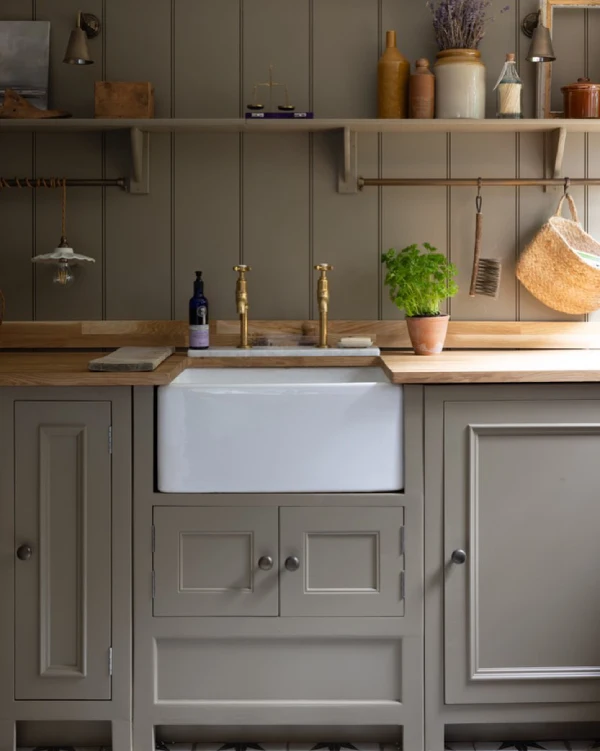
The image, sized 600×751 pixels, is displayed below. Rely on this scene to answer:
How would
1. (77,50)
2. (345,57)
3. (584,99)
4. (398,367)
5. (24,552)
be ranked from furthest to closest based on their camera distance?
(345,57), (584,99), (77,50), (398,367), (24,552)

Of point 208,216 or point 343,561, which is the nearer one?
point 343,561

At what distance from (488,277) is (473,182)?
0.28 meters

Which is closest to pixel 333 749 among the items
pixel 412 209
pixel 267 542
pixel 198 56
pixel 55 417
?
pixel 267 542

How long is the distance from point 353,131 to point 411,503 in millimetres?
1145

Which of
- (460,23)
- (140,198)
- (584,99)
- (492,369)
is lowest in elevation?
(492,369)

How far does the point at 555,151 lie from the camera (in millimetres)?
2662

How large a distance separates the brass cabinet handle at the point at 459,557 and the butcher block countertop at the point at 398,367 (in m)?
0.39

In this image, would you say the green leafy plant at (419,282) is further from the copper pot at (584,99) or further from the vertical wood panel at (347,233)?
the copper pot at (584,99)

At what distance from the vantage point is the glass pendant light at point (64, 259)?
102 inches

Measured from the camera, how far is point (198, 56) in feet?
8.84

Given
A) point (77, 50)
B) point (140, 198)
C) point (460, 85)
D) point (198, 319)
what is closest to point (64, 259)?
point (140, 198)

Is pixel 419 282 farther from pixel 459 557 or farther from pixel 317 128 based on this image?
pixel 459 557

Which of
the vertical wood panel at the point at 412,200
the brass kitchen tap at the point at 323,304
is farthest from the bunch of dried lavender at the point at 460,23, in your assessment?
the brass kitchen tap at the point at 323,304

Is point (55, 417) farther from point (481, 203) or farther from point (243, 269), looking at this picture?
point (481, 203)
